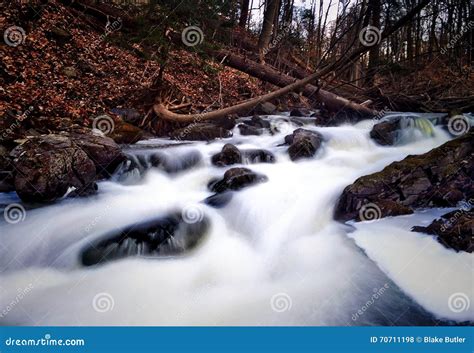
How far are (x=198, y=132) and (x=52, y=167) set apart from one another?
3595mm

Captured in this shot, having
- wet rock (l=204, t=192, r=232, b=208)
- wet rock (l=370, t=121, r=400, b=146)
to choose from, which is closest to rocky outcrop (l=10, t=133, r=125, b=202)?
wet rock (l=204, t=192, r=232, b=208)

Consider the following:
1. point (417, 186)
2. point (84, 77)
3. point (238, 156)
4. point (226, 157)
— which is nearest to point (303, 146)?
point (238, 156)

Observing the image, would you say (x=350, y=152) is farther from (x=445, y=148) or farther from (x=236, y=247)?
(x=236, y=247)

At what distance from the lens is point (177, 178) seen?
241 inches

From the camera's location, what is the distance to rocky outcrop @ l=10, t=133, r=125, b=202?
444cm

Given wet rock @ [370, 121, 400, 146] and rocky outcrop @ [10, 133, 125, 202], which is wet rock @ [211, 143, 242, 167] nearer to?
rocky outcrop @ [10, 133, 125, 202]

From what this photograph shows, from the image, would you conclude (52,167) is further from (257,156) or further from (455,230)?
(455,230)

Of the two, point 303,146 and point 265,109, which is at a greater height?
point 265,109

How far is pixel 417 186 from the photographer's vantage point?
14.8 ft

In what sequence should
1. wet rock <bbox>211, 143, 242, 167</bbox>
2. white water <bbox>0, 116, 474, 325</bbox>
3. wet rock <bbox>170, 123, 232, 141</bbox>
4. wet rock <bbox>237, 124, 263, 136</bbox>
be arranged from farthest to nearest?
wet rock <bbox>237, 124, 263, 136</bbox>
wet rock <bbox>170, 123, 232, 141</bbox>
wet rock <bbox>211, 143, 242, 167</bbox>
white water <bbox>0, 116, 474, 325</bbox>

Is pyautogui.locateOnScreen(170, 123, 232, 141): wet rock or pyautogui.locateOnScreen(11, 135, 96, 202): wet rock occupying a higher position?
pyautogui.locateOnScreen(170, 123, 232, 141): wet rock

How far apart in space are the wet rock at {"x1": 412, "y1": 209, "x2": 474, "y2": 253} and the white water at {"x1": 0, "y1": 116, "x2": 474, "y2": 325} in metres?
0.11

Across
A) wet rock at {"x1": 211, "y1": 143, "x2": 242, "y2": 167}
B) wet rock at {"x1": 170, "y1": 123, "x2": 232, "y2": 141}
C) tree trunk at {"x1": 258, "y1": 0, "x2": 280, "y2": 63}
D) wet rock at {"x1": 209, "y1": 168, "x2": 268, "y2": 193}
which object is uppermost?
tree trunk at {"x1": 258, "y1": 0, "x2": 280, "y2": 63}
